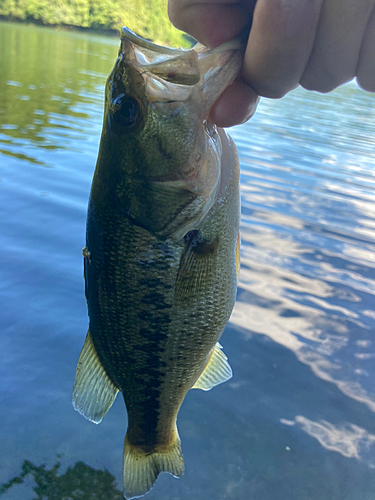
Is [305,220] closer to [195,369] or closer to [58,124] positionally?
[195,369]

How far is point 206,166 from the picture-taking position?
1713 mm

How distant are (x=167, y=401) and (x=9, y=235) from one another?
13.7 ft

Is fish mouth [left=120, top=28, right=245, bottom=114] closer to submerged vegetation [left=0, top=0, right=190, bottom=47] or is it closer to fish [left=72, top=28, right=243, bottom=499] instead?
fish [left=72, top=28, right=243, bottom=499]

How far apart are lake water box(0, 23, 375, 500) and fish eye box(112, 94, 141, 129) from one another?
221 cm

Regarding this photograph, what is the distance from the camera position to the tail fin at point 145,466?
6.80ft

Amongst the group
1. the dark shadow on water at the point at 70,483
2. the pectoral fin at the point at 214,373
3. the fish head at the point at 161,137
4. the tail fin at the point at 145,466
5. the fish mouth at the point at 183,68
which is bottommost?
the dark shadow on water at the point at 70,483

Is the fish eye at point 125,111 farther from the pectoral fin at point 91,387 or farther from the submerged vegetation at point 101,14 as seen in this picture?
the submerged vegetation at point 101,14

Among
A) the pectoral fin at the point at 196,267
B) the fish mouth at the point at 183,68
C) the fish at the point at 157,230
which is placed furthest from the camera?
the pectoral fin at the point at 196,267

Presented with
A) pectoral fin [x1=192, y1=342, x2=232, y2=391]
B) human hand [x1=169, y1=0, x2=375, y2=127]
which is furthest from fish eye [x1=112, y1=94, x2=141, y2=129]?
pectoral fin [x1=192, y1=342, x2=232, y2=391]

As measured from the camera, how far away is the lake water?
9.18 feet

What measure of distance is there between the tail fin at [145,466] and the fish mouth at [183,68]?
1.63m

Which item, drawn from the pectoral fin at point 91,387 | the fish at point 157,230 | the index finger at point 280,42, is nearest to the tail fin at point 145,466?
the fish at point 157,230

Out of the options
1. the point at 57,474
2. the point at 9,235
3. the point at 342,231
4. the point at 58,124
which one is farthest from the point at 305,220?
the point at 58,124

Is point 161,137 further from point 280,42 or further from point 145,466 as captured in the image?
point 145,466
